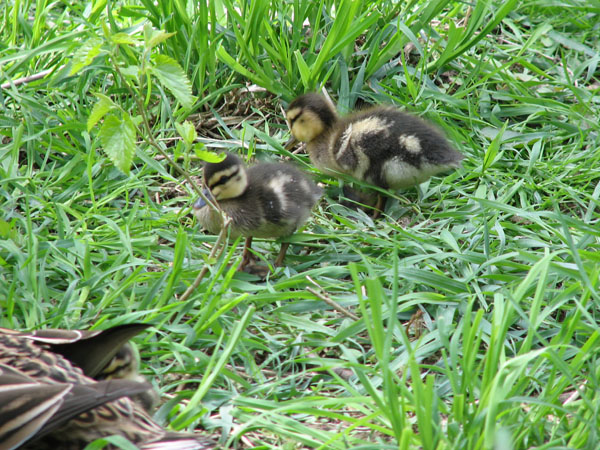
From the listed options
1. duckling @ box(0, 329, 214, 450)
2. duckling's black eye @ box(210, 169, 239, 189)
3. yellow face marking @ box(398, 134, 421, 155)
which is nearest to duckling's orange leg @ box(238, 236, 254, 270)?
duckling's black eye @ box(210, 169, 239, 189)

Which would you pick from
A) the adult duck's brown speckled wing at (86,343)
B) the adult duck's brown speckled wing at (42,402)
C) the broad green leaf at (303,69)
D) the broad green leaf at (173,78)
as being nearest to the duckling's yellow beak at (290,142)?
the broad green leaf at (303,69)

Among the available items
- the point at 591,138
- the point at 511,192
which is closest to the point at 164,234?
the point at 511,192

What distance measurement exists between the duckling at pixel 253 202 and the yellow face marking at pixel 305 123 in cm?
49

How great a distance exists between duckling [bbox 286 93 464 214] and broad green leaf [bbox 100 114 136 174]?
4.68 feet

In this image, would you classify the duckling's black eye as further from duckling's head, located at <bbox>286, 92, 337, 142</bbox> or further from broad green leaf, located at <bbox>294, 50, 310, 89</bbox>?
broad green leaf, located at <bbox>294, 50, 310, 89</bbox>

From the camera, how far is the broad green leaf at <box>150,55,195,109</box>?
249 centimetres

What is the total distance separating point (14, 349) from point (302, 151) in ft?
7.43

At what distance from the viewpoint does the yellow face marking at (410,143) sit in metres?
3.50

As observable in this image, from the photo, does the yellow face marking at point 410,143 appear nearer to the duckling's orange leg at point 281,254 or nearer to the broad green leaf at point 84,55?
the duckling's orange leg at point 281,254

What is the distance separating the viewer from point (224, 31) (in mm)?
4055

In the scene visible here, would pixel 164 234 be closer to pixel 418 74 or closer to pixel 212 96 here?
pixel 212 96

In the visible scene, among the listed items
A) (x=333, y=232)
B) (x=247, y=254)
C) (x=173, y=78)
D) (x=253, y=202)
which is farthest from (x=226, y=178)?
(x=173, y=78)

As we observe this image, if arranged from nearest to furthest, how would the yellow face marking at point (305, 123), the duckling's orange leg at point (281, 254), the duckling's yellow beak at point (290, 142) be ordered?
the duckling's orange leg at point (281, 254) → the yellow face marking at point (305, 123) → the duckling's yellow beak at point (290, 142)

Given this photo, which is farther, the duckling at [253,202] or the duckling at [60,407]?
the duckling at [253,202]
